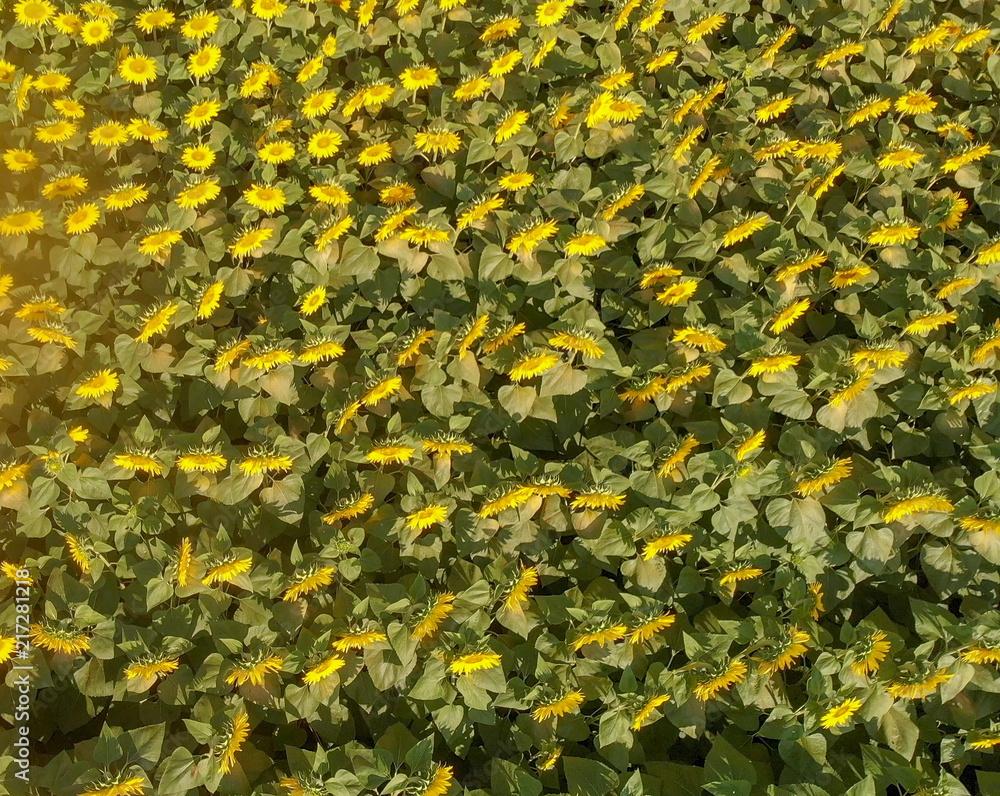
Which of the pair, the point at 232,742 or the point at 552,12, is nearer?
the point at 232,742

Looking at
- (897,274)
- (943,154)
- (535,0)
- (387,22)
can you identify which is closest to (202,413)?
(387,22)

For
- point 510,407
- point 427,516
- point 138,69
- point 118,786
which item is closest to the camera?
point 118,786

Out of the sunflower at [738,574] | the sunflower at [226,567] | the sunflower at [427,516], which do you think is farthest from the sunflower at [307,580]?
the sunflower at [738,574]

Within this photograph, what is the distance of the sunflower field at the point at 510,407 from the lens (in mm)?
2018

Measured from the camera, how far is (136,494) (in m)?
2.41

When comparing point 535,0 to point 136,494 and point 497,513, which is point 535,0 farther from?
point 136,494

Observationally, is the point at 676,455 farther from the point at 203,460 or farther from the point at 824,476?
the point at 203,460

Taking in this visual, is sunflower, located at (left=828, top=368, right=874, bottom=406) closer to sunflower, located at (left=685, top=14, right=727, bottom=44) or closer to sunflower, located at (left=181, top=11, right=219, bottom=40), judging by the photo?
sunflower, located at (left=685, top=14, right=727, bottom=44)

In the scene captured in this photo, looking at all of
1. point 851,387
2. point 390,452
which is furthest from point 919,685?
point 390,452

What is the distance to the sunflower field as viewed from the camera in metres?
2.02

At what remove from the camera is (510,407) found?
2.35m

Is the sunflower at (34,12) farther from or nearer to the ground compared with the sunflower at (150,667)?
farther from the ground

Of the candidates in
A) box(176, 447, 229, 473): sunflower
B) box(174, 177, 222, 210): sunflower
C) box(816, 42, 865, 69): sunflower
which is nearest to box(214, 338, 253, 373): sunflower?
box(176, 447, 229, 473): sunflower

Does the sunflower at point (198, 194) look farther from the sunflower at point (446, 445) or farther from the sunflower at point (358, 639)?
the sunflower at point (358, 639)
